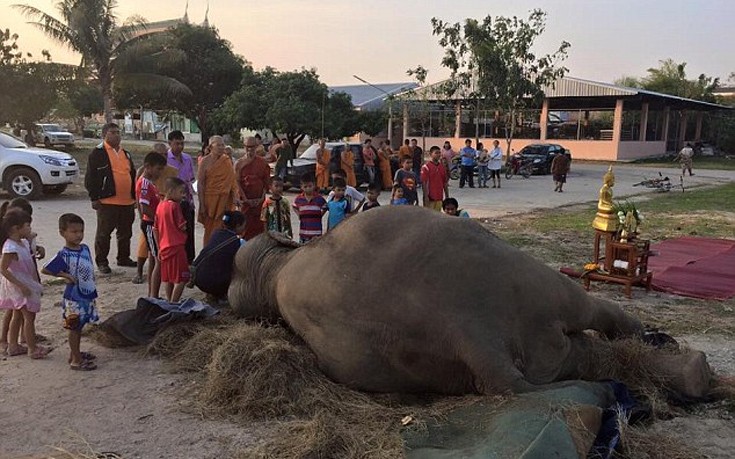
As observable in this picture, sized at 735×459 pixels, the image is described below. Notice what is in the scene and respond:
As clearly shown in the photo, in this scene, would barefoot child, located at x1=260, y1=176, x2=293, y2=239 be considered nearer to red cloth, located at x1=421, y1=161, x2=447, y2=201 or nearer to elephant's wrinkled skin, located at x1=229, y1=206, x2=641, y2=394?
elephant's wrinkled skin, located at x1=229, y1=206, x2=641, y2=394

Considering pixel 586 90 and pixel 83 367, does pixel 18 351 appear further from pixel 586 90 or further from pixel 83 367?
pixel 586 90

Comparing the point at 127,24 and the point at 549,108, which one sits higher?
the point at 127,24

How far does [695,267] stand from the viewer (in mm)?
8930

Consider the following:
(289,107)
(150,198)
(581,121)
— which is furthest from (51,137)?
(150,198)

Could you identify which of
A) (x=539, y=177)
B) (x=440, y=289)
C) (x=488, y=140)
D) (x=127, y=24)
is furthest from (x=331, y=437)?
(x=488, y=140)

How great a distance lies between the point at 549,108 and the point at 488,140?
4139 millimetres

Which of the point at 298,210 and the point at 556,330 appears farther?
the point at 298,210

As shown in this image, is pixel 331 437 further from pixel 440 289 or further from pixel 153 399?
pixel 153 399

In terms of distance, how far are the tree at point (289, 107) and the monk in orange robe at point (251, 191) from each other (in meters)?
20.7

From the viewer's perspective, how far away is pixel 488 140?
41031 millimetres

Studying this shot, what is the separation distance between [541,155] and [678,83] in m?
32.1

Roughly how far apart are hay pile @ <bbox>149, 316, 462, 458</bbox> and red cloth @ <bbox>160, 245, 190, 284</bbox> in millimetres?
1237

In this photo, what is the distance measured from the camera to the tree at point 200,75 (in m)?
34.4

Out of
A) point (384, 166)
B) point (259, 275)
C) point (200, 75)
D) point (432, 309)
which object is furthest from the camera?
point (200, 75)
